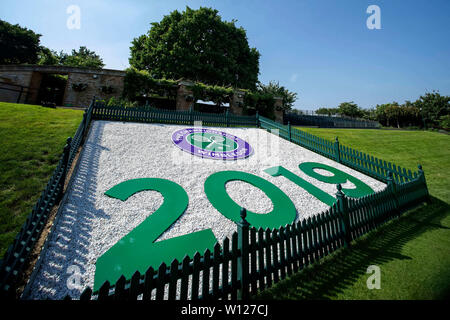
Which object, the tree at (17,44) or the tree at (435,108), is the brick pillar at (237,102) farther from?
the tree at (435,108)

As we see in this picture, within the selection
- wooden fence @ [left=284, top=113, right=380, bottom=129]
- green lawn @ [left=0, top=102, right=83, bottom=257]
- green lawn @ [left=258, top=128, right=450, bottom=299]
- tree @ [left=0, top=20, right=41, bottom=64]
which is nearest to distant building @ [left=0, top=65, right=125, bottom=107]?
green lawn @ [left=0, top=102, right=83, bottom=257]

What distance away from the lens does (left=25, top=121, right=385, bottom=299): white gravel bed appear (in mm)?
3186

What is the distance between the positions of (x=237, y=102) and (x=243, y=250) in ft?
72.1

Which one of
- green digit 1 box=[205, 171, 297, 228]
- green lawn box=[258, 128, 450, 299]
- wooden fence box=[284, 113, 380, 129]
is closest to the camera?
green lawn box=[258, 128, 450, 299]

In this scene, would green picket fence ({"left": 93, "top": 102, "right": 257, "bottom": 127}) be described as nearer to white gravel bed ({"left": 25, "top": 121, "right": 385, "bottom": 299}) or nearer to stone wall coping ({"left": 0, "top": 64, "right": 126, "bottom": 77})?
white gravel bed ({"left": 25, "top": 121, "right": 385, "bottom": 299})

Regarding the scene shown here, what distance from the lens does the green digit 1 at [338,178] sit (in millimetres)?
7418

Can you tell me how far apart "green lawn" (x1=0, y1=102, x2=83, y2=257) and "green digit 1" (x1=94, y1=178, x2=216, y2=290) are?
1.54 m

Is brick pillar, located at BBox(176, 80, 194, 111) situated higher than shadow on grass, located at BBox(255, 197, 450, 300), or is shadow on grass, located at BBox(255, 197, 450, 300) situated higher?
brick pillar, located at BBox(176, 80, 194, 111)

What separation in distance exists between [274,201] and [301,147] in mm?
6741

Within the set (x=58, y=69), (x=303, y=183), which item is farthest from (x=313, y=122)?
(x=58, y=69)

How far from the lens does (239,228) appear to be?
306 cm
